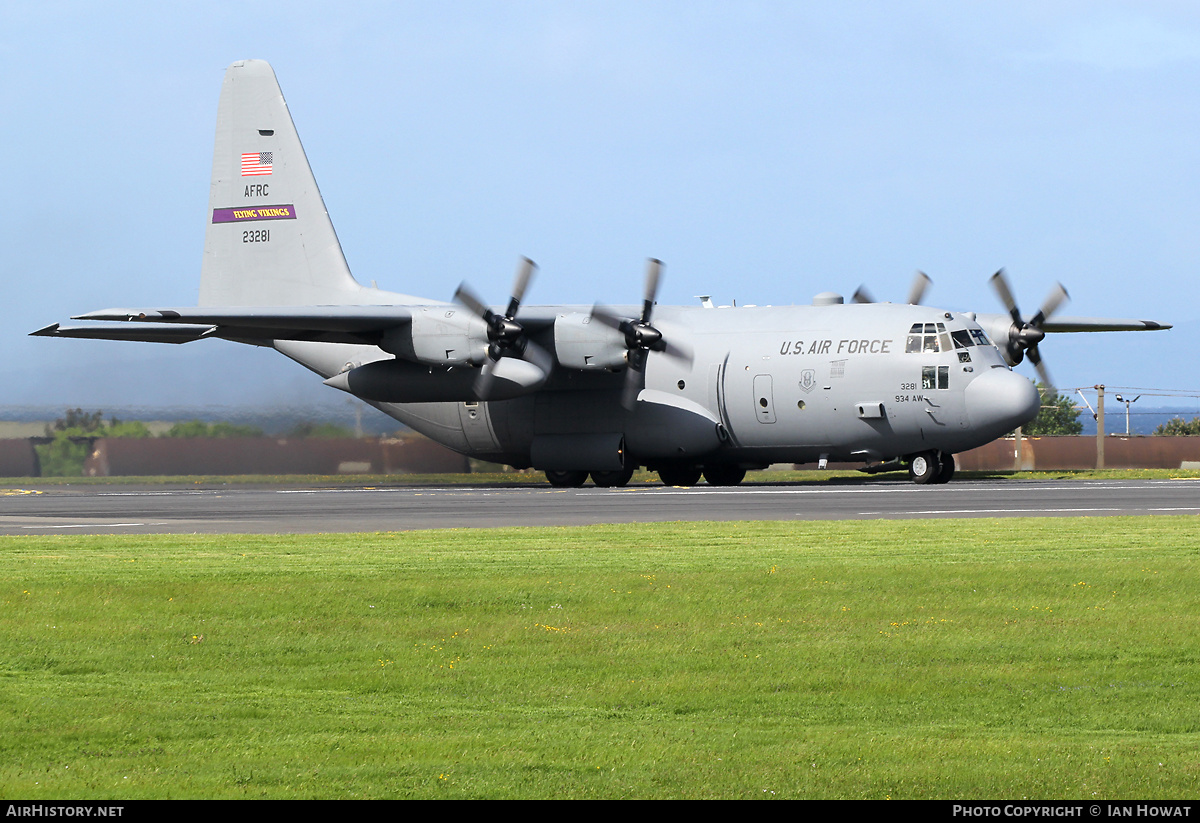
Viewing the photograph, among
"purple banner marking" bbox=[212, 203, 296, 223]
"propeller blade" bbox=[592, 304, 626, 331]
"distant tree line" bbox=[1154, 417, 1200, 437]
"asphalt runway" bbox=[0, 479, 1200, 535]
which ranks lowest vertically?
"asphalt runway" bbox=[0, 479, 1200, 535]

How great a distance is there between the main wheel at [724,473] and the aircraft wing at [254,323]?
1054 cm

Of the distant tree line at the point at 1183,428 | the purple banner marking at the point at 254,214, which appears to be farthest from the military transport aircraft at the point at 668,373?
the distant tree line at the point at 1183,428

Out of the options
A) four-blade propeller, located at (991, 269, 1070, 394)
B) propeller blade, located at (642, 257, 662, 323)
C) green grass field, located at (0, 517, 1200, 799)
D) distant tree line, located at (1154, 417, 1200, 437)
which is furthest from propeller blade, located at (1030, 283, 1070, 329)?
distant tree line, located at (1154, 417, 1200, 437)

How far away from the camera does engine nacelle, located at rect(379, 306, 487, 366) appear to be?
1364 inches

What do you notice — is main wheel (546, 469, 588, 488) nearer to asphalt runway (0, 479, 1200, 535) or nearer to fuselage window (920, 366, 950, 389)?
asphalt runway (0, 479, 1200, 535)

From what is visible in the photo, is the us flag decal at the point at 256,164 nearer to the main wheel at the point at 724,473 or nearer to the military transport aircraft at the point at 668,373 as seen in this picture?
the military transport aircraft at the point at 668,373

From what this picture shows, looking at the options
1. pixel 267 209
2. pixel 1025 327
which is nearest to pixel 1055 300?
pixel 1025 327

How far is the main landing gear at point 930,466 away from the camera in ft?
117

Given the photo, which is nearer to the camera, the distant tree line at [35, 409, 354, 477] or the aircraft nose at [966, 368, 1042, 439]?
the aircraft nose at [966, 368, 1042, 439]

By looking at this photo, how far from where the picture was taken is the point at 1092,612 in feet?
37.8

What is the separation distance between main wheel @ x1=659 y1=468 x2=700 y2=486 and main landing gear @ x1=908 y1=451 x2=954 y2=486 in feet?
22.6

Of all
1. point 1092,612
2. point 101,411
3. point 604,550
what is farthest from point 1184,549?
point 101,411
